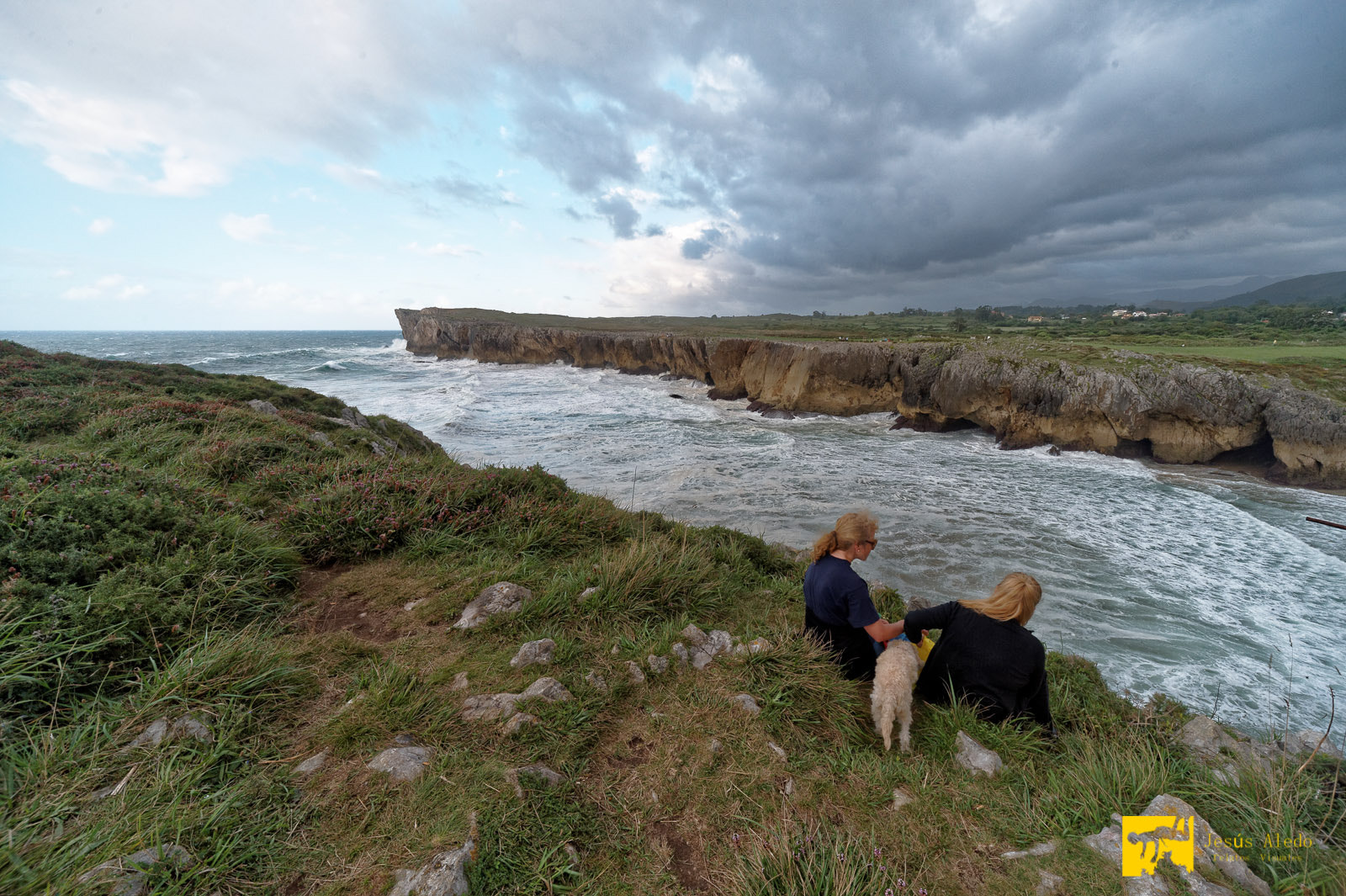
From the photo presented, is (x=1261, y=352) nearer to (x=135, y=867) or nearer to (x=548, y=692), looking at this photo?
(x=548, y=692)

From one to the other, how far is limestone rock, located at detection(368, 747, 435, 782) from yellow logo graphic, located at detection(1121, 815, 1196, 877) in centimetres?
346

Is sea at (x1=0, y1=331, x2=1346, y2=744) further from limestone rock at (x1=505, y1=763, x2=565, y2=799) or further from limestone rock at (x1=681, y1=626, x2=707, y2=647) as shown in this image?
limestone rock at (x1=505, y1=763, x2=565, y2=799)

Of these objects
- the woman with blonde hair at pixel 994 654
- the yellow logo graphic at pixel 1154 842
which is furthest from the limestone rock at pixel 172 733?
the yellow logo graphic at pixel 1154 842

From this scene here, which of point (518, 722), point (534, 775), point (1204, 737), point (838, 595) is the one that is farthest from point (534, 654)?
point (1204, 737)

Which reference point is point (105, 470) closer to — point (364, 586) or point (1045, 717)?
point (364, 586)

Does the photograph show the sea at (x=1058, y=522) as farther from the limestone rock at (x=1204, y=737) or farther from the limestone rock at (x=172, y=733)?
the limestone rock at (x=172, y=733)

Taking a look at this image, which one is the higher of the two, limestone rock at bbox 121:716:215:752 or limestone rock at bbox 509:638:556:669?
limestone rock at bbox 121:716:215:752

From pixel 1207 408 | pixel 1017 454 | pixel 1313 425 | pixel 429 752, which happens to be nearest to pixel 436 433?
pixel 429 752

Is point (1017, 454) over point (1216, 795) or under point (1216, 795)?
under

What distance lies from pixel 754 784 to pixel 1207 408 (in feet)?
80.4

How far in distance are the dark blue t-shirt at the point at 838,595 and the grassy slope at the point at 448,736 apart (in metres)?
0.35

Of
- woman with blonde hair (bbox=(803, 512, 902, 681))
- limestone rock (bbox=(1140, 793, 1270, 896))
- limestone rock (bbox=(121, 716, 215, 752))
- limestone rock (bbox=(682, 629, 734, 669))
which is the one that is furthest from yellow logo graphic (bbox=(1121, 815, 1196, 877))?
limestone rock (bbox=(121, 716, 215, 752))

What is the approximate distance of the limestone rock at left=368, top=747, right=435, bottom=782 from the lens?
2543 mm

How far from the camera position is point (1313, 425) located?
15617 millimetres
